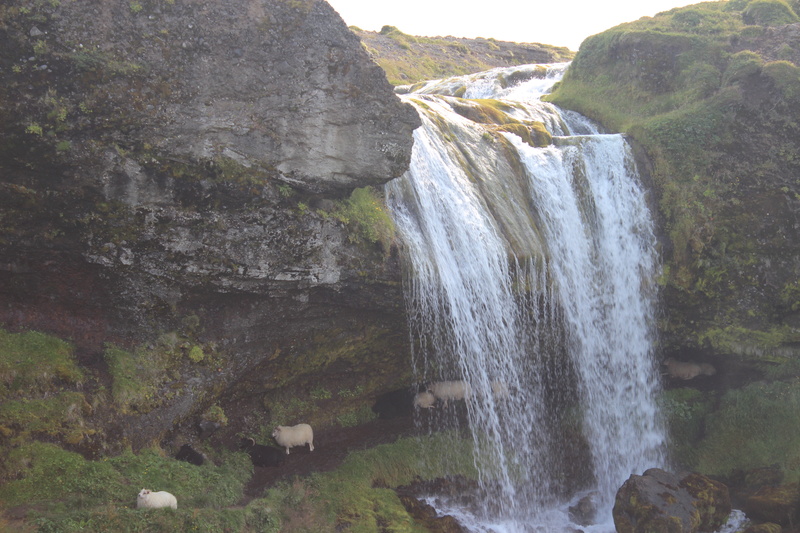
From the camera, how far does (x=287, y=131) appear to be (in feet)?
41.0

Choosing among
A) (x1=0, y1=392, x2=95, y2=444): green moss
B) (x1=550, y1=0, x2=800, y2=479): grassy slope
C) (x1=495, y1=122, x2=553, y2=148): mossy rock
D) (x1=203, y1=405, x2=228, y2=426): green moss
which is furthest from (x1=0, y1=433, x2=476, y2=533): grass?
(x1=495, y1=122, x2=553, y2=148): mossy rock

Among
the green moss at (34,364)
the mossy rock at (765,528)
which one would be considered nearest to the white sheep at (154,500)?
the green moss at (34,364)

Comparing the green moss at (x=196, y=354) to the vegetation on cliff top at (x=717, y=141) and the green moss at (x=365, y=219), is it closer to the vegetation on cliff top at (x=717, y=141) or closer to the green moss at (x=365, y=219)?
the green moss at (x=365, y=219)

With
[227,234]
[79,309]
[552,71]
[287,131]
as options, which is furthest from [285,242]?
[552,71]

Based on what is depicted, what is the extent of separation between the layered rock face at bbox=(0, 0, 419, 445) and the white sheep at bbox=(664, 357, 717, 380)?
30.2ft

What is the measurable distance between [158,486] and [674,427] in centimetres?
1412

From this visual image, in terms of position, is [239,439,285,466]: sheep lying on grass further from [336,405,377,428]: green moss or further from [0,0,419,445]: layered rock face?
[336,405,377,428]: green moss

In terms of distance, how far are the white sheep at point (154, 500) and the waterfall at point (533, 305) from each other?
660 cm

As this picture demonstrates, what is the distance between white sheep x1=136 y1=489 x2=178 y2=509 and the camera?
9336 mm

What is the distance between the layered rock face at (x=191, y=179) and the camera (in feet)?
35.6

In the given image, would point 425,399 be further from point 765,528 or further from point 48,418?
point 48,418

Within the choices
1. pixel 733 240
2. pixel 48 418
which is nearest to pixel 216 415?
pixel 48 418

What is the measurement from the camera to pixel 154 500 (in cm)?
941

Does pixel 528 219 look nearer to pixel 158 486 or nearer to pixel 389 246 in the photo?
pixel 389 246
